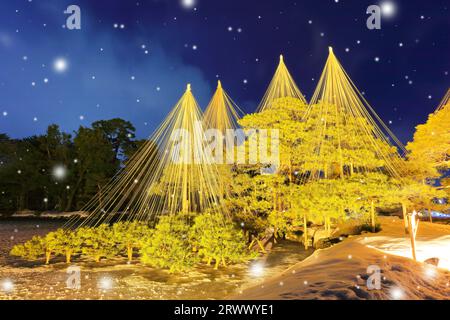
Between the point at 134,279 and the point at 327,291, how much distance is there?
18.3 feet

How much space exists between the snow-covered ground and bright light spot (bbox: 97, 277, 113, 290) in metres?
3.44

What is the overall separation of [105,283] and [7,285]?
103 inches

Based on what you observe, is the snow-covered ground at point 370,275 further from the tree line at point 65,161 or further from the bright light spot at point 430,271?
the tree line at point 65,161

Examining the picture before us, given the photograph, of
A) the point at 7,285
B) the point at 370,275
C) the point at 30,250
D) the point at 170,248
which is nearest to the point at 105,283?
the point at 170,248

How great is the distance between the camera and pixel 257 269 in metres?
10.4

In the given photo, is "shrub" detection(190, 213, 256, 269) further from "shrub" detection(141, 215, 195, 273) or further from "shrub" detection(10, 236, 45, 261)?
"shrub" detection(10, 236, 45, 261)

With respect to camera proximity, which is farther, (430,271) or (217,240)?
(217,240)

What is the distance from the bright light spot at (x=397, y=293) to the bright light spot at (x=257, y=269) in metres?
4.45

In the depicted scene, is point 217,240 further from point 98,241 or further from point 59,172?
point 59,172

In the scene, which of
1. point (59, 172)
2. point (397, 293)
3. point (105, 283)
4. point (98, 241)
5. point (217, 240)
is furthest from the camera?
point (59, 172)

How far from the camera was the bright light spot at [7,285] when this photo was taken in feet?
27.3
